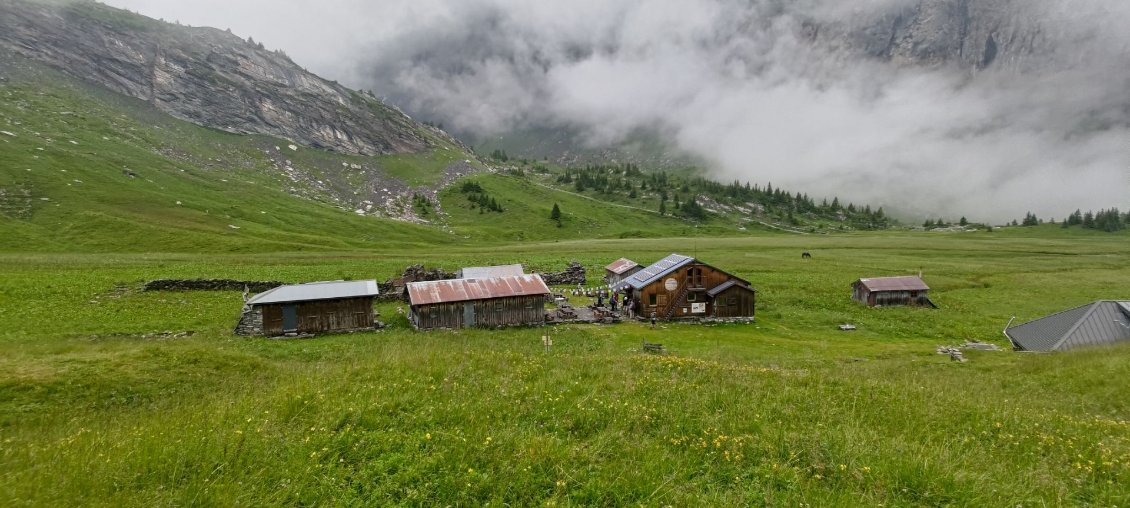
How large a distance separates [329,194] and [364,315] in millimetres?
156579

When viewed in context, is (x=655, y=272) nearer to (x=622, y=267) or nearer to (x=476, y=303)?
(x=622, y=267)

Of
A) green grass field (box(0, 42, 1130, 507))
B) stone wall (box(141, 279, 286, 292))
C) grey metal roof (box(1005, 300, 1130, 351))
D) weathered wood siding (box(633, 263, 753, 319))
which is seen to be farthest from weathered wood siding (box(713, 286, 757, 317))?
stone wall (box(141, 279, 286, 292))

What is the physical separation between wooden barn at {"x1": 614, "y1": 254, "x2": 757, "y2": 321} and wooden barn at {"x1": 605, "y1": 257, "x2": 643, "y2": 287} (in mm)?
12803

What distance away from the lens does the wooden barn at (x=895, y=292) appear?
56.4m

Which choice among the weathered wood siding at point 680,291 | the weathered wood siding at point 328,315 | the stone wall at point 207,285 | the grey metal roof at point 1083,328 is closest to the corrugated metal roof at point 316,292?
the weathered wood siding at point 328,315

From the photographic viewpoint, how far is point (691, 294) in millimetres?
50375

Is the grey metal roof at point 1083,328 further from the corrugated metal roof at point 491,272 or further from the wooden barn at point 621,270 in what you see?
the corrugated metal roof at point 491,272

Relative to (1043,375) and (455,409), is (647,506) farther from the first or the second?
(1043,375)

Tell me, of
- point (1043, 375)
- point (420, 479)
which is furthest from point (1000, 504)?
point (1043, 375)

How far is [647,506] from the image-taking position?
7.01 meters

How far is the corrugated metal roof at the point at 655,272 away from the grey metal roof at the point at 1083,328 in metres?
28.3

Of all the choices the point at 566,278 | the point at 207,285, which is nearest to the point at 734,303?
the point at 566,278

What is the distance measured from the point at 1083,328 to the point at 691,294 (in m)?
29.6

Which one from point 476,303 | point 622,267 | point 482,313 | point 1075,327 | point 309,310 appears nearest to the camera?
point 1075,327
